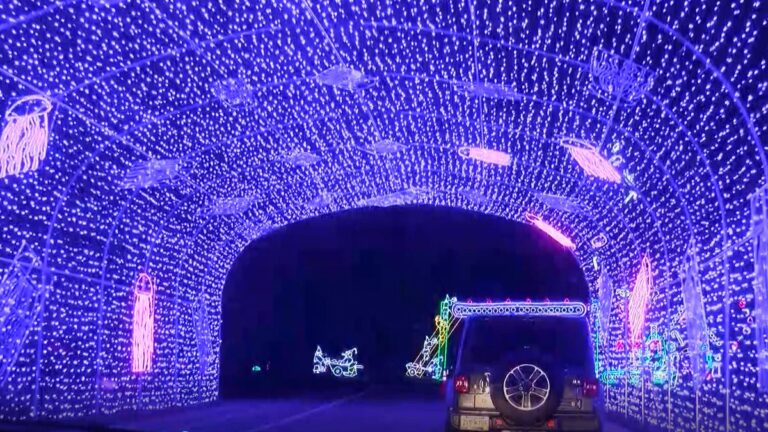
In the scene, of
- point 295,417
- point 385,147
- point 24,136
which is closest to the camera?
point 24,136

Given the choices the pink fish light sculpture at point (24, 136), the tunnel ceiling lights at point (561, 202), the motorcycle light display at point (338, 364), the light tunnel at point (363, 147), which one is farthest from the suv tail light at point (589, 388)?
the motorcycle light display at point (338, 364)

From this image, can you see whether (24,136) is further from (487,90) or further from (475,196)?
(475,196)

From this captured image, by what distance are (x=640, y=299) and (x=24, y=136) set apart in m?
12.2

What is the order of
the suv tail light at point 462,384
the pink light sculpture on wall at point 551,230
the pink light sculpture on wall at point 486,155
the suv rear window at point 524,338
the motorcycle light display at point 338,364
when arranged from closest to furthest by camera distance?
the suv tail light at point 462,384, the suv rear window at point 524,338, the pink light sculpture on wall at point 486,155, the pink light sculpture on wall at point 551,230, the motorcycle light display at point 338,364

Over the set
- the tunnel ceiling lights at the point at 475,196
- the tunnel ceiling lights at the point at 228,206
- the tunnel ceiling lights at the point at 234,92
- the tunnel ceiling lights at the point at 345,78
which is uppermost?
the tunnel ceiling lights at the point at 475,196

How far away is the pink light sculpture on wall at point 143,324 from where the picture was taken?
21.2 metres

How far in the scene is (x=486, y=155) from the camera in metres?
21.4

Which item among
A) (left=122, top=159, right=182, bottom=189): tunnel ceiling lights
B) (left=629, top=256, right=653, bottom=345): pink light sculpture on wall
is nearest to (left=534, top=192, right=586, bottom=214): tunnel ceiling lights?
(left=629, top=256, right=653, bottom=345): pink light sculpture on wall

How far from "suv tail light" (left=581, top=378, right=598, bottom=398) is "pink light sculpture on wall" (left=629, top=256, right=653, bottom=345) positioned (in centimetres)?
747

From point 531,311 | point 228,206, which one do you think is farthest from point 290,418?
point 531,311

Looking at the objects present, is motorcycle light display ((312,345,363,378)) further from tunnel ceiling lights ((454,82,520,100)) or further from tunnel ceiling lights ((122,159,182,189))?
tunnel ceiling lights ((454,82,520,100))

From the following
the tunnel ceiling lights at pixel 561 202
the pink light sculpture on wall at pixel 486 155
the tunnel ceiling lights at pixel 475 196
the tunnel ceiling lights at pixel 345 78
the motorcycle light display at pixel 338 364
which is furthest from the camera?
the motorcycle light display at pixel 338 364

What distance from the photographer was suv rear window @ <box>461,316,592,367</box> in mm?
11781

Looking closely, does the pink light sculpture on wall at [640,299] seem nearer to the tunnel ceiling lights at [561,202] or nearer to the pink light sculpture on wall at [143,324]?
the tunnel ceiling lights at [561,202]
